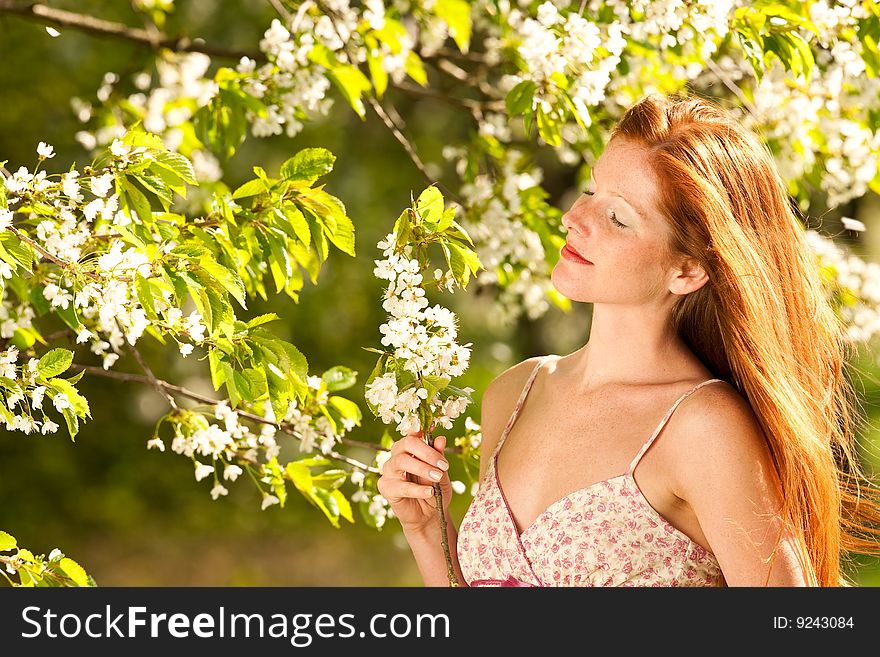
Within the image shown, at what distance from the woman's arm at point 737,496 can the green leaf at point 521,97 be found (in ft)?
2.84

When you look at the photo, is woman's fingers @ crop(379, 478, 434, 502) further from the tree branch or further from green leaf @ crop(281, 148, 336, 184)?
the tree branch

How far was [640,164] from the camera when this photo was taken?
1732mm

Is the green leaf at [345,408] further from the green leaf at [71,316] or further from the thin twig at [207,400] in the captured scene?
the green leaf at [71,316]

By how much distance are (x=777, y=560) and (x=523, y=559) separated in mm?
418

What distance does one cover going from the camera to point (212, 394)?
7102 millimetres

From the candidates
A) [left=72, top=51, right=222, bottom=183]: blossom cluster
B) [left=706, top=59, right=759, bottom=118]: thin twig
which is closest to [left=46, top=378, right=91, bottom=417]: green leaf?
[left=72, top=51, right=222, bottom=183]: blossom cluster

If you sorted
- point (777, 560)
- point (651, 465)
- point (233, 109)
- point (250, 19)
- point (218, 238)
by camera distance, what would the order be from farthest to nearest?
point (250, 19), point (233, 109), point (218, 238), point (651, 465), point (777, 560)

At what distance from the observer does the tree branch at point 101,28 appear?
2.61m

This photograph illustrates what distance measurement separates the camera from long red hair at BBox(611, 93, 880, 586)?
5.45ft

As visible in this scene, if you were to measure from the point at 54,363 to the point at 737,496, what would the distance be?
43.8 inches

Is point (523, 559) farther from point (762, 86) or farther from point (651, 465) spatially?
point (762, 86)

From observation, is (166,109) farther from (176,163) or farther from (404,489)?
(404,489)

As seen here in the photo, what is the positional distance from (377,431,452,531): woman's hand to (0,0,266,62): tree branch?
4.36ft
